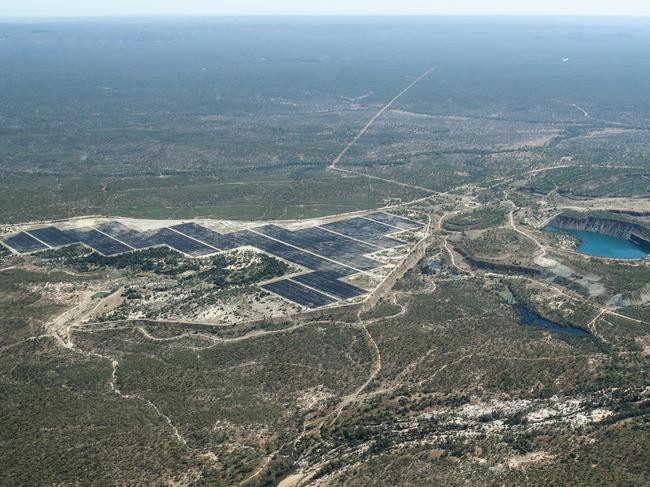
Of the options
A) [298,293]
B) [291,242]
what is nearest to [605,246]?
[291,242]

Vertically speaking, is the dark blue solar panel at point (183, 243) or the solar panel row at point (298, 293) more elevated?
the dark blue solar panel at point (183, 243)

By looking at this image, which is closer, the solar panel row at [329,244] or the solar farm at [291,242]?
the solar farm at [291,242]

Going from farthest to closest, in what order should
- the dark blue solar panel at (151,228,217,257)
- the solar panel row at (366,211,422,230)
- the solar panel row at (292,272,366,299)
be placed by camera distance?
the solar panel row at (366,211,422,230), the dark blue solar panel at (151,228,217,257), the solar panel row at (292,272,366,299)

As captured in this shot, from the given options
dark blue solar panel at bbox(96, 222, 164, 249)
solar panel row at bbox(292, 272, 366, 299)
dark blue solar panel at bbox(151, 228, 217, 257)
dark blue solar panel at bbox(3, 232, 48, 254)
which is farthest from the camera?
dark blue solar panel at bbox(96, 222, 164, 249)

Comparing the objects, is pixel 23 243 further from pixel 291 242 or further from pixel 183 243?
pixel 291 242

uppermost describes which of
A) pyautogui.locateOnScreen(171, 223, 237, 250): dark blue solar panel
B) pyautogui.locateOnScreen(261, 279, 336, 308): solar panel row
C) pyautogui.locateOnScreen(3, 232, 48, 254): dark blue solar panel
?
pyautogui.locateOnScreen(3, 232, 48, 254): dark blue solar panel

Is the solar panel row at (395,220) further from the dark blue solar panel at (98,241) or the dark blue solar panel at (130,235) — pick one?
the dark blue solar panel at (98,241)

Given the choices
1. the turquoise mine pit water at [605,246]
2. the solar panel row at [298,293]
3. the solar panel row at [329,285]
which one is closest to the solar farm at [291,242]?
the solar panel row at [329,285]

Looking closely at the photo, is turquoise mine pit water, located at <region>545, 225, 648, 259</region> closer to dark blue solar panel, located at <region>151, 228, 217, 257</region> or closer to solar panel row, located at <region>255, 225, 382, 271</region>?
solar panel row, located at <region>255, 225, 382, 271</region>

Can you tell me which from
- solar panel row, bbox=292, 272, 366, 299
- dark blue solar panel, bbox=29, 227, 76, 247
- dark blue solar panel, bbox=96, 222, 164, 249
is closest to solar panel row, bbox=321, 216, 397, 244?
solar panel row, bbox=292, 272, 366, 299
